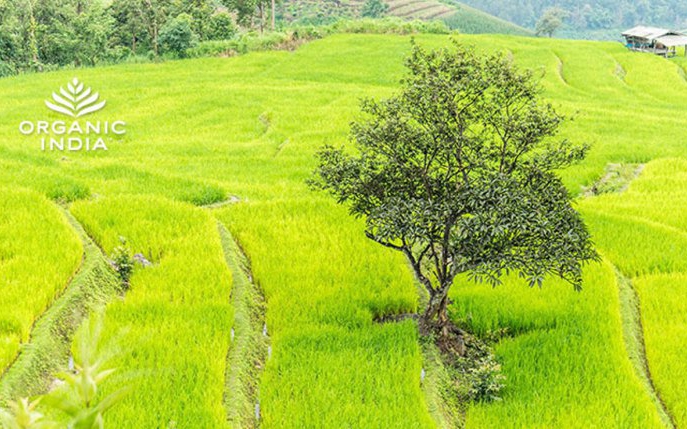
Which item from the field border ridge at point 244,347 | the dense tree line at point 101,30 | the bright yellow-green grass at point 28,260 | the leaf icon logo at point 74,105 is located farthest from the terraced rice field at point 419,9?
the field border ridge at point 244,347

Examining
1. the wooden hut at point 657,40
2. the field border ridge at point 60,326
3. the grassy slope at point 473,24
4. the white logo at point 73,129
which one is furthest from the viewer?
the grassy slope at point 473,24

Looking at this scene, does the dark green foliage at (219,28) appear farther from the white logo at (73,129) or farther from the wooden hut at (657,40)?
the wooden hut at (657,40)

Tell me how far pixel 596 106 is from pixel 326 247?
69.4ft

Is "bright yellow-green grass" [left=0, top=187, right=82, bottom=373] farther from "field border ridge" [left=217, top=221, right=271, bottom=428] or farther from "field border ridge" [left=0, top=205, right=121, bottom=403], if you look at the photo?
"field border ridge" [left=217, top=221, right=271, bottom=428]

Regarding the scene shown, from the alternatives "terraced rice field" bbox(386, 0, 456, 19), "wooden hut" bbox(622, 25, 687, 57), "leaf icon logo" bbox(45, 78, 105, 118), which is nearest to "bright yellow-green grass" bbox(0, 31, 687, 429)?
"leaf icon logo" bbox(45, 78, 105, 118)

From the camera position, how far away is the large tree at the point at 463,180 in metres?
5.61

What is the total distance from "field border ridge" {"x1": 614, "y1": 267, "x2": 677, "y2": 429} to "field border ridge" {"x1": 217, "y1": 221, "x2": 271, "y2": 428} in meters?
3.59

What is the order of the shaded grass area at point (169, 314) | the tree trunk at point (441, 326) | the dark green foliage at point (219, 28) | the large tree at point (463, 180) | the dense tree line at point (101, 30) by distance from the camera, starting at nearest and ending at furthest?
1. the shaded grass area at point (169, 314)
2. the large tree at point (463, 180)
3. the tree trunk at point (441, 326)
4. the dense tree line at point (101, 30)
5. the dark green foliage at point (219, 28)

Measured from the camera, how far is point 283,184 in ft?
41.2

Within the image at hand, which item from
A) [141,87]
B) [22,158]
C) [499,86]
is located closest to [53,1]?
[141,87]

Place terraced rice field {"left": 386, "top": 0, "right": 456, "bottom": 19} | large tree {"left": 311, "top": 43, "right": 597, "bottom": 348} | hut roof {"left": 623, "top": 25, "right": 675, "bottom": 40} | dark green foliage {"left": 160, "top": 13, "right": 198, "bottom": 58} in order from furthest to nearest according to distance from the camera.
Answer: terraced rice field {"left": 386, "top": 0, "right": 456, "bottom": 19}, hut roof {"left": 623, "top": 25, "right": 675, "bottom": 40}, dark green foliage {"left": 160, "top": 13, "right": 198, "bottom": 58}, large tree {"left": 311, "top": 43, "right": 597, "bottom": 348}

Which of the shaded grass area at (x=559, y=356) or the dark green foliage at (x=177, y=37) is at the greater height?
the shaded grass area at (x=559, y=356)

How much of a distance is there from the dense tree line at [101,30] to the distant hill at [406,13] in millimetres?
56053

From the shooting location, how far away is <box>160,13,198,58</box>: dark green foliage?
4303cm
